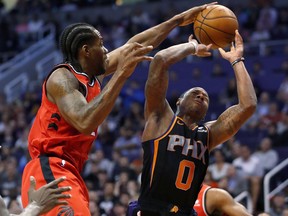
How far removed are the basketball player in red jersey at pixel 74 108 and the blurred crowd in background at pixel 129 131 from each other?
3.66m

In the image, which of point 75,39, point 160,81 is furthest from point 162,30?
point 75,39

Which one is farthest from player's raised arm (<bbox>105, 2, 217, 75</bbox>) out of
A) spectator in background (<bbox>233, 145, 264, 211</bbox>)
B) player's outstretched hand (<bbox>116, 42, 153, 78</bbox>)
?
spectator in background (<bbox>233, 145, 264, 211</bbox>)

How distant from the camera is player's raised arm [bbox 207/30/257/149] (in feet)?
21.0

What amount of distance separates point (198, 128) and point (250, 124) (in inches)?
298

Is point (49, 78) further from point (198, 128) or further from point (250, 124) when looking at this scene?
point (250, 124)

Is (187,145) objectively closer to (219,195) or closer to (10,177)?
(219,195)

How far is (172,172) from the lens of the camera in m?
6.18

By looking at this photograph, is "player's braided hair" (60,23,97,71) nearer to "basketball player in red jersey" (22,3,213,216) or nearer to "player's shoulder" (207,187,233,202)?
"basketball player in red jersey" (22,3,213,216)

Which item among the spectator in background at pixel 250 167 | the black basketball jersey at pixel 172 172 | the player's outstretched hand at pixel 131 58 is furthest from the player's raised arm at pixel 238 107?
the spectator in background at pixel 250 167

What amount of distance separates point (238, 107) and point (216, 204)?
3.75 feet

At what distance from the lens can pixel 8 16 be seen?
2388 cm

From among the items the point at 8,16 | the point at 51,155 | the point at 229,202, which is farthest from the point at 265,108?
the point at 8,16

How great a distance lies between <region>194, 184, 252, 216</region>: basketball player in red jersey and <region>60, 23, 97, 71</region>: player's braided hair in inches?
84.9

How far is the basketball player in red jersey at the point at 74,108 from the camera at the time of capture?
5.11 m
